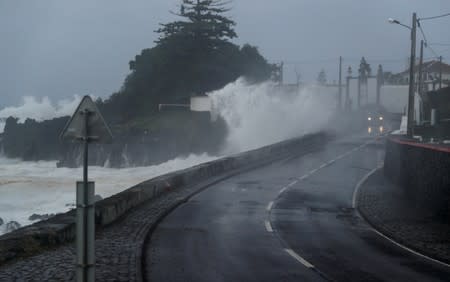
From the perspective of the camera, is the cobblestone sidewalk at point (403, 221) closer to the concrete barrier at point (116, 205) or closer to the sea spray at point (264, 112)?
the concrete barrier at point (116, 205)

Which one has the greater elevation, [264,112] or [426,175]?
[264,112]

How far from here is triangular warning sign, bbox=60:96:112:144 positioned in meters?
7.05

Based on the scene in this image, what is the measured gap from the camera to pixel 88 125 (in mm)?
7094

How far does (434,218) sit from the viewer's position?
707 inches

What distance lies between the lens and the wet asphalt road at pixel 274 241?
1106cm

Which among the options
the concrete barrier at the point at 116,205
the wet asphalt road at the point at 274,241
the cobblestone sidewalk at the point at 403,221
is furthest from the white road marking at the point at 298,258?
the concrete barrier at the point at 116,205

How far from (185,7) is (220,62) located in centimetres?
1069

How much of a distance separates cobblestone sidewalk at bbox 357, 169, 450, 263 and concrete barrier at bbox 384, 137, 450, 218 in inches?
12.8

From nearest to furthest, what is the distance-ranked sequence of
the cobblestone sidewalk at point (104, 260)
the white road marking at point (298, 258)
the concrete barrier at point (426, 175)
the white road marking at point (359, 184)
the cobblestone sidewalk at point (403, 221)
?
the cobblestone sidewalk at point (104, 260), the white road marking at point (298, 258), the cobblestone sidewalk at point (403, 221), the concrete barrier at point (426, 175), the white road marking at point (359, 184)

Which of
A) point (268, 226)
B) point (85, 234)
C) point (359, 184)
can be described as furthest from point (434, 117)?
point (85, 234)

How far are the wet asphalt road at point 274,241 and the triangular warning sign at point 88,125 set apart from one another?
3823 millimetres

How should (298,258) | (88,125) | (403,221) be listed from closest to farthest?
1. (88,125)
2. (298,258)
3. (403,221)

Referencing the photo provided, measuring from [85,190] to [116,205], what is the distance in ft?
33.0

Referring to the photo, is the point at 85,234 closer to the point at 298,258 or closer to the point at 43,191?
the point at 298,258
